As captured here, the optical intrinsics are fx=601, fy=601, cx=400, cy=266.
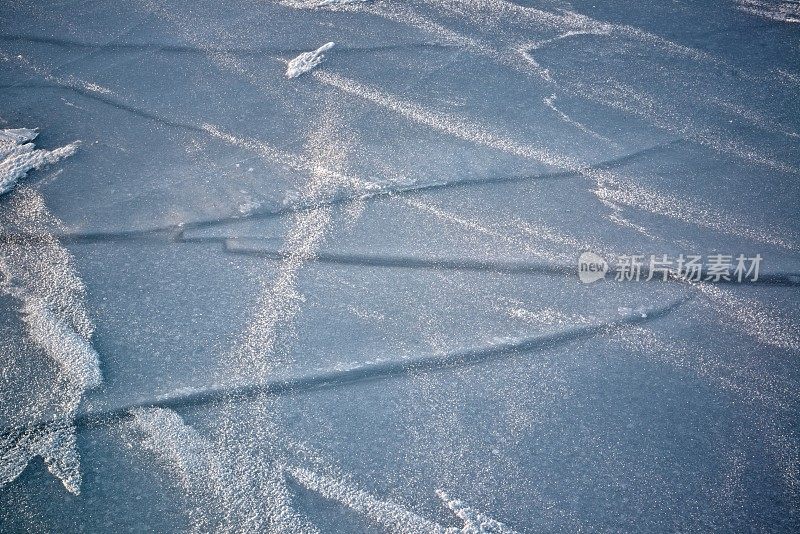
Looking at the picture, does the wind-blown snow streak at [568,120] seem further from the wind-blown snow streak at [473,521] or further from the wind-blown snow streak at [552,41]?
the wind-blown snow streak at [473,521]

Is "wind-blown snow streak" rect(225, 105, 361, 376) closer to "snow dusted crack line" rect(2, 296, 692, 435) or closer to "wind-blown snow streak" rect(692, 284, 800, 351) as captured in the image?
"snow dusted crack line" rect(2, 296, 692, 435)

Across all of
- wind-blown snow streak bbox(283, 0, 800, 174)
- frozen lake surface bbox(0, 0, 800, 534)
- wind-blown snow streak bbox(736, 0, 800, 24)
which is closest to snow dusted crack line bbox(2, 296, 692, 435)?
frozen lake surface bbox(0, 0, 800, 534)

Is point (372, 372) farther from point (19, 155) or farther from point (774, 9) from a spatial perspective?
point (774, 9)

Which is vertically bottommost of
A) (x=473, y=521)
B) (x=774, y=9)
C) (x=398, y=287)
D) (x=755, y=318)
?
(x=473, y=521)

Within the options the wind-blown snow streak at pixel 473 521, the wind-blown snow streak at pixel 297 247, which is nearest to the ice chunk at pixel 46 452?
the wind-blown snow streak at pixel 297 247

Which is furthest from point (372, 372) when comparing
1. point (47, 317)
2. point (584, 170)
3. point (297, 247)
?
point (584, 170)
